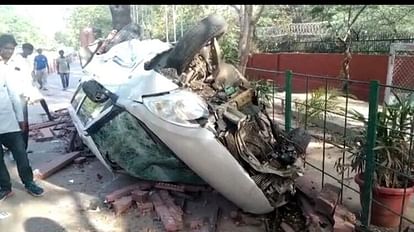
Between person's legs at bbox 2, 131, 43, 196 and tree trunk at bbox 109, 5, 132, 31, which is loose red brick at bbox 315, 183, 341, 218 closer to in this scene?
person's legs at bbox 2, 131, 43, 196

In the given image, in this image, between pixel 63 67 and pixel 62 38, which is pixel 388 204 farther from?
pixel 62 38

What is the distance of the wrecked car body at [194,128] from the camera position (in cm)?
355

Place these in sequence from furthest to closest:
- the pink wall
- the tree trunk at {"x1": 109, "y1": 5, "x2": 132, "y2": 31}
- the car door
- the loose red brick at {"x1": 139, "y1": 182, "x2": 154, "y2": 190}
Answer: the tree trunk at {"x1": 109, "y1": 5, "x2": 132, "y2": 31} < the pink wall < the loose red brick at {"x1": 139, "y1": 182, "x2": 154, "y2": 190} < the car door

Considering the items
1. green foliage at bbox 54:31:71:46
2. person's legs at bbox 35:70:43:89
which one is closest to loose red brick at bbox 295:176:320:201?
person's legs at bbox 35:70:43:89

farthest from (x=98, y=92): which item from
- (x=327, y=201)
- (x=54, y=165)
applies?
(x=327, y=201)

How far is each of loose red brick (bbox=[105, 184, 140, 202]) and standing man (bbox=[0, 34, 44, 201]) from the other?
90 centimetres

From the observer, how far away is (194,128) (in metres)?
3.47

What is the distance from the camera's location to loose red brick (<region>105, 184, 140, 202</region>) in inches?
175

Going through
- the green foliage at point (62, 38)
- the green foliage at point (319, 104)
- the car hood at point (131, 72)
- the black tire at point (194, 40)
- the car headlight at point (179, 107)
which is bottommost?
the green foliage at point (62, 38)

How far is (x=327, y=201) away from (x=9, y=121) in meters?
3.34

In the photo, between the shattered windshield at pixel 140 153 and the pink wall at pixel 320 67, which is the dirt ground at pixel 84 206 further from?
the pink wall at pixel 320 67

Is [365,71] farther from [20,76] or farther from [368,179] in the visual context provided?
[20,76]

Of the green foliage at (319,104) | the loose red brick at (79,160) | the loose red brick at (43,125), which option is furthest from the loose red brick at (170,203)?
the loose red brick at (43,125)

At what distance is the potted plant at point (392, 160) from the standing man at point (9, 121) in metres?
3.58
